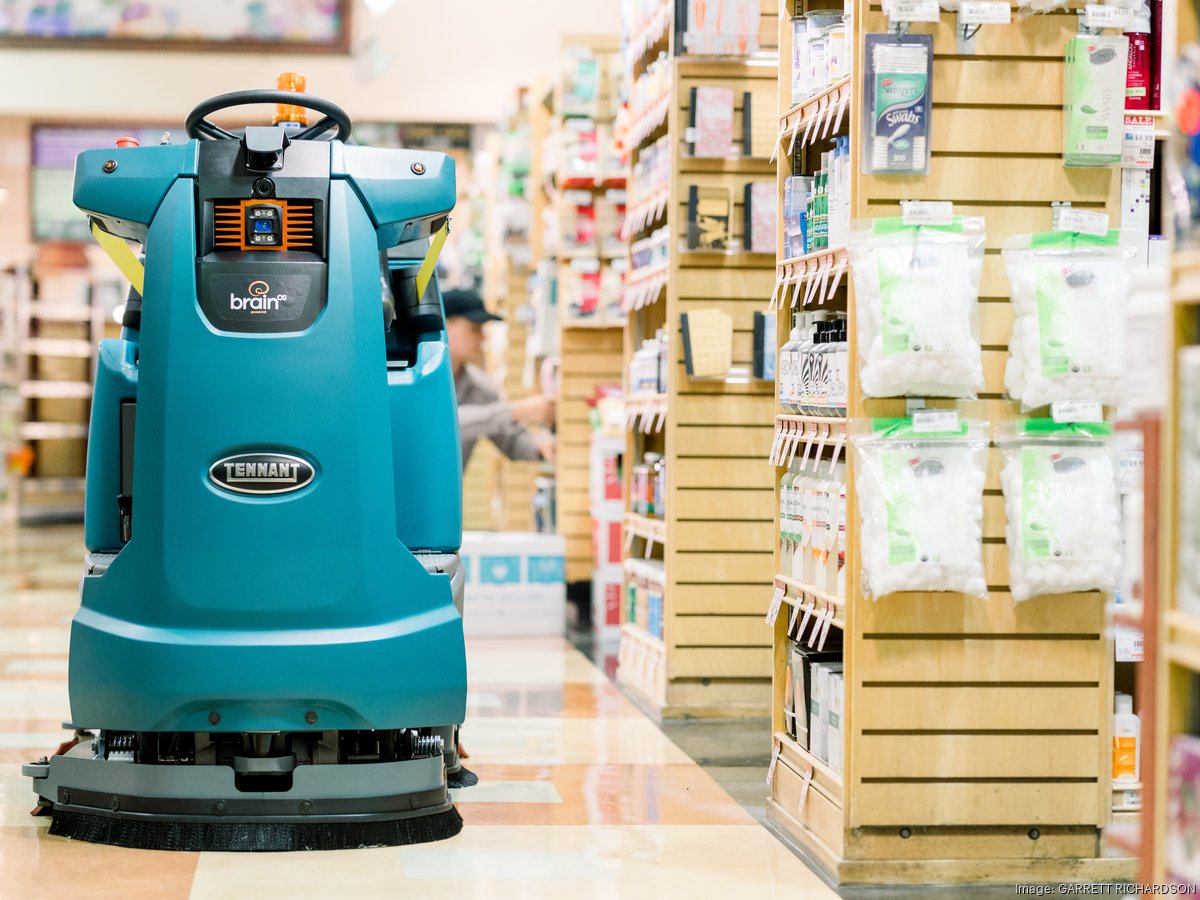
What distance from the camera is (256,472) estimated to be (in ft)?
11.7

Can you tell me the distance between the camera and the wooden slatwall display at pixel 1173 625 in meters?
2.03

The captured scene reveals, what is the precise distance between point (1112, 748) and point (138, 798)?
2.26m

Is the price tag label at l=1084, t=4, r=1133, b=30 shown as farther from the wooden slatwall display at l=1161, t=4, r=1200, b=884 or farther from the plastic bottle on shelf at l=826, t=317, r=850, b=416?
the wooden slatwall display at l=1161, t=4, r=1200, b=884

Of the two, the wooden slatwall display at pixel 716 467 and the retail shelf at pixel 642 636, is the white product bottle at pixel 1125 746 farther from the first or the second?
the retail shelf at pixel 642 636

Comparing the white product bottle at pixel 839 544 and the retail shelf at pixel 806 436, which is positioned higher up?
the retail shelf at pixel 806 436

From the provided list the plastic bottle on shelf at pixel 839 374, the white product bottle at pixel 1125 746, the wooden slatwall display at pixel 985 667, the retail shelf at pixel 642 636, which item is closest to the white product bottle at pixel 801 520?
the plastic bottle on shelf at pixel 839 374

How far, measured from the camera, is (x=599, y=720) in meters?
5.56

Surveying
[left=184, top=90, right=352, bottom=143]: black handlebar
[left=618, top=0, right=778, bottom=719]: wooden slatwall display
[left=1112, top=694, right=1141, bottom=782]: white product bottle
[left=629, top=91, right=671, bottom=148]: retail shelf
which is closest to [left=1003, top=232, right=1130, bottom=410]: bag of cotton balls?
[left=1112, top=694, right=1141, bottom=782]: white product bottle

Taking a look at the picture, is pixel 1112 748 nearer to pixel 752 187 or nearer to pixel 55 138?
pixel 752 187

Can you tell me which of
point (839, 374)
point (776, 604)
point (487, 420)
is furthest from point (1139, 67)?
point (487, 420)

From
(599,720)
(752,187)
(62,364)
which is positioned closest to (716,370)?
(752,187)

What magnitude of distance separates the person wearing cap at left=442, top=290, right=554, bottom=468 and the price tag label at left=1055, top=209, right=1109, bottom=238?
5168mm

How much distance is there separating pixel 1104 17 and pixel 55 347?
16.7 meters

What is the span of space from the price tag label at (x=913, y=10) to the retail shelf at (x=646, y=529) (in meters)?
2.68
